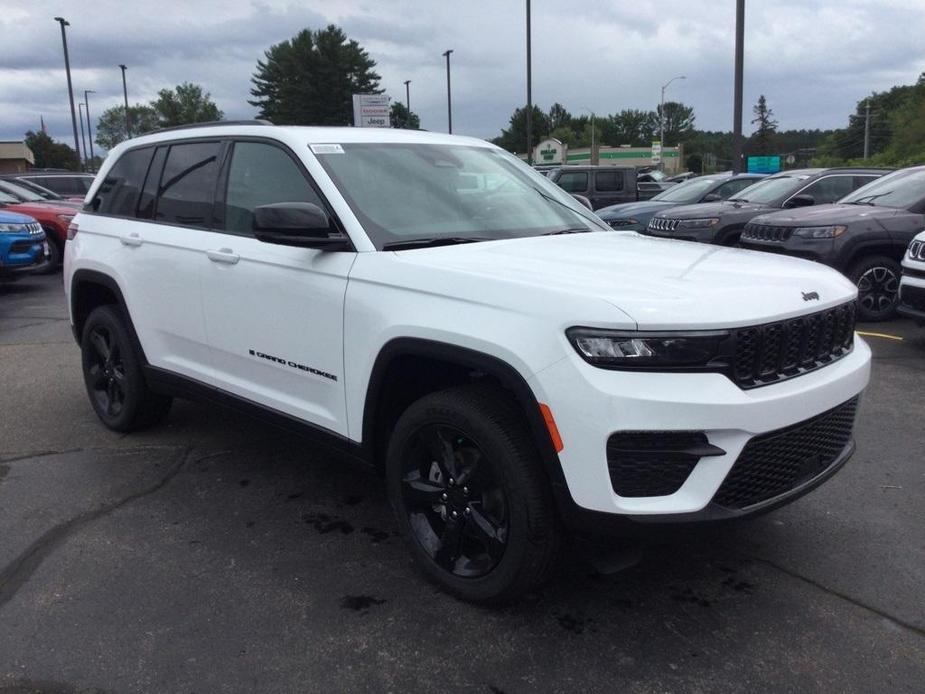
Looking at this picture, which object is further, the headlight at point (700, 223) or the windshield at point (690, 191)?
the windshield at point (690, 191)

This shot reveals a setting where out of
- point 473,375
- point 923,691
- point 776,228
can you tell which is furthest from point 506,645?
point 776,228

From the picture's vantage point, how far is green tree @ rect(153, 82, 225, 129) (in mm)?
105250

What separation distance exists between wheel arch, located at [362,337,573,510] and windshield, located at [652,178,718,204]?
38.9 feet

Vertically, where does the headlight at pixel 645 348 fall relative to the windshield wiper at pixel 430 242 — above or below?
below

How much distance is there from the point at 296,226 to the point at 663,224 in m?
9.18

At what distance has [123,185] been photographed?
516 cm

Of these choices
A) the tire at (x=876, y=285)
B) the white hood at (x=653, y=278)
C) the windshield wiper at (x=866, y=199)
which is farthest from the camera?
the windshield wiper at (x=866, y=199)

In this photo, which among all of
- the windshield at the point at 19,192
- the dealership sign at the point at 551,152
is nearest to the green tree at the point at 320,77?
the dealership sign at the point at 551,152

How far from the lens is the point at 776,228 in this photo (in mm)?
9297

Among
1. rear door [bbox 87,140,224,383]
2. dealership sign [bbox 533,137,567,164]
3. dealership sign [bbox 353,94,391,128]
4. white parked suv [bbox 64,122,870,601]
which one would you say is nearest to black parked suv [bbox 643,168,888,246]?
white parked suv [bbox 64,122,870,601]

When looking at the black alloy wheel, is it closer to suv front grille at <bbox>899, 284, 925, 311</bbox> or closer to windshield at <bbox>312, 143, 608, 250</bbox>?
windshield at <bbox>312, 143, 608, 250</bbox>

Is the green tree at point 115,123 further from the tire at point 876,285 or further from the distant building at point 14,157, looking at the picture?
the tire at point 876,285

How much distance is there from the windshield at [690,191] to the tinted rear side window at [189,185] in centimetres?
1109

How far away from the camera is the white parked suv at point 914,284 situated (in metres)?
6.95
